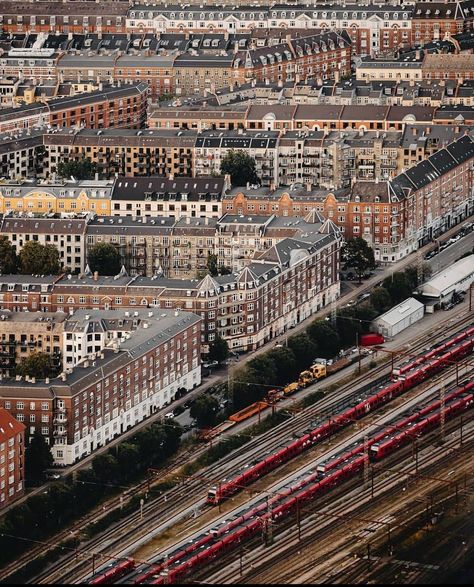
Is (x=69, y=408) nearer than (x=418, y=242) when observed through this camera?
Yes

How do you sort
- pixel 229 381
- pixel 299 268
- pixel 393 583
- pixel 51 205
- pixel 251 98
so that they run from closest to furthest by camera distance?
pixel 393 583 < pixel 229 381 < pixel 299 268 < pixel 51 205 < pixel 251 98

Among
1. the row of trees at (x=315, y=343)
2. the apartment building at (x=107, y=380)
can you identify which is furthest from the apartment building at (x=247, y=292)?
the apartment building at (x=107, y=380)

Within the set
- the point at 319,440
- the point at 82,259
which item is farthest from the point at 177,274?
the point at 319,440

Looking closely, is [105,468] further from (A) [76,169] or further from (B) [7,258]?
(A) [76,169]

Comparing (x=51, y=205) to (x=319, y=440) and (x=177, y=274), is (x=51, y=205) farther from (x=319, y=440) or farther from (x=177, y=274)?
(x=319, y=440)

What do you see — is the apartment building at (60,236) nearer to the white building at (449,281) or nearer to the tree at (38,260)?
the tree at (38,260)

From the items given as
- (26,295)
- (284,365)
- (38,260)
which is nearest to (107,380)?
(284,365)

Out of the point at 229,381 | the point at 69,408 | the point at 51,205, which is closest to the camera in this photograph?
the point at 69,408

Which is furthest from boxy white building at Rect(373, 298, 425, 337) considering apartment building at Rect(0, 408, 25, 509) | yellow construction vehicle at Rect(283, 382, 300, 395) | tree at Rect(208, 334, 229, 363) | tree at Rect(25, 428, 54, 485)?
apartment building at Rect(0, 408, 25, 509)
